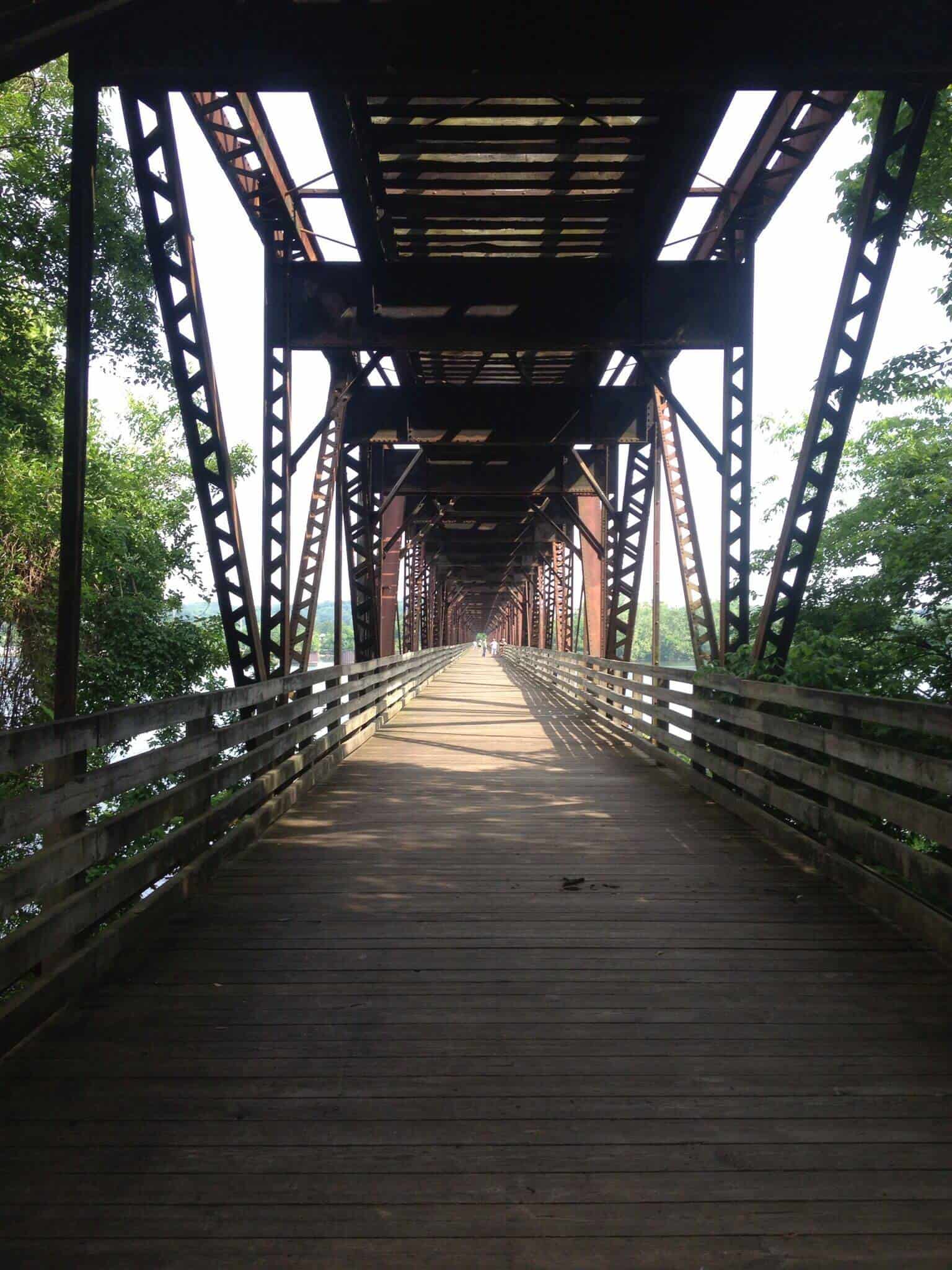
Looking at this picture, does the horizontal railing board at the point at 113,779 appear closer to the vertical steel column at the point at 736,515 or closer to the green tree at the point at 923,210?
the vertical steel column at the point at 736,515

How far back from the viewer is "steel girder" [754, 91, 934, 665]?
19.3 feet

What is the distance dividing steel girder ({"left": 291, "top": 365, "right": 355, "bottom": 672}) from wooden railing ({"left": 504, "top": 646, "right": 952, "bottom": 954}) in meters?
3.79

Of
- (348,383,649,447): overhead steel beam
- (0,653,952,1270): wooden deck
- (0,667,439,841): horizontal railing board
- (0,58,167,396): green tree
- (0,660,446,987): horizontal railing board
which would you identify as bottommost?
(0,653,952,1270): wooden deck

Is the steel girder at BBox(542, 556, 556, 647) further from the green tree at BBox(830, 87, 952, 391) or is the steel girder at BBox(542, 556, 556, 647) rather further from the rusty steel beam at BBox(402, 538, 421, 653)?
the green tree at BBox(830, 87, 952, 391)

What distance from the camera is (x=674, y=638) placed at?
5418 inches

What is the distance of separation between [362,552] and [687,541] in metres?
5.72

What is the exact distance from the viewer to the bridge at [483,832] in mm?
2520

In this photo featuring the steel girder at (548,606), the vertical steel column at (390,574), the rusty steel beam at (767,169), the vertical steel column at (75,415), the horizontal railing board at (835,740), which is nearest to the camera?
the horizontal railing board at (835,740)

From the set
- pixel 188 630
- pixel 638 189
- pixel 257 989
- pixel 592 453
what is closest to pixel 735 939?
pixel 257 989

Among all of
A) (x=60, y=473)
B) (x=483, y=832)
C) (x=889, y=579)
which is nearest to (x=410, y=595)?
(x=60, y=473)

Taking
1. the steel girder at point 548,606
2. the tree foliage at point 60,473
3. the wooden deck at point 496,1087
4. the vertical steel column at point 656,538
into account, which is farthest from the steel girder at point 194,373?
the steel girder at point 548,606

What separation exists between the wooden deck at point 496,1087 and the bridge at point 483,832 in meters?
0.02

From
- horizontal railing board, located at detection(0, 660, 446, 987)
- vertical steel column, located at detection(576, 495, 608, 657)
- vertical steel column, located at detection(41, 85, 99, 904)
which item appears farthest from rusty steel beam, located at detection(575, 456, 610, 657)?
vertical steel column, located at detection(41, 85, 99, 904)

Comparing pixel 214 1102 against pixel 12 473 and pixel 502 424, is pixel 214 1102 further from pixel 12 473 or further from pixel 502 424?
pixel 12 473
